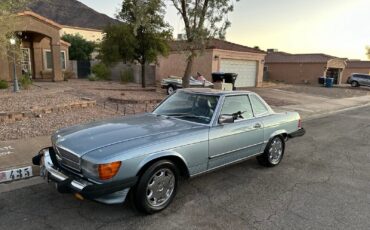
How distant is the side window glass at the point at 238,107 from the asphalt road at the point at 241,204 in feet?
3.54

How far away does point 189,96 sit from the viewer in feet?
15.8

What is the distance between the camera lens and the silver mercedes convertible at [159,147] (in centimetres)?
312

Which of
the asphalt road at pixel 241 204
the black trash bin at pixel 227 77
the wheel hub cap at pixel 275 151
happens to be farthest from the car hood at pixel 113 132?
the black trash bin at pixel 227 77

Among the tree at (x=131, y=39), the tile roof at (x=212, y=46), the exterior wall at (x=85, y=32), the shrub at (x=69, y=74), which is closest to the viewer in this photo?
the tile roof at (x=212, y=46)

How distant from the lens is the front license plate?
4268mm

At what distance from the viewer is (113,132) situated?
369 centimetres

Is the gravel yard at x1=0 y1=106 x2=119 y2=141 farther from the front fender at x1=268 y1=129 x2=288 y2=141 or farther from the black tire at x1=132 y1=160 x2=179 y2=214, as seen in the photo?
the front fender at x1=268 y1=129 x2=288 y2=141

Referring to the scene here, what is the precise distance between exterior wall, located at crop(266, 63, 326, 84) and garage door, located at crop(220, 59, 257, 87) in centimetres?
1481

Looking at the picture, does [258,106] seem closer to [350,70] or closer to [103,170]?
[103,170]

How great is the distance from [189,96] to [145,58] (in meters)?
13.3

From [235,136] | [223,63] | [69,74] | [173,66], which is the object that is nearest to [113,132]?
[235,136]

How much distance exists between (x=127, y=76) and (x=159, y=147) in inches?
845

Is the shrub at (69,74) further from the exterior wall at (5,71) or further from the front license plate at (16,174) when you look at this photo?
the front license plate at (16,174)

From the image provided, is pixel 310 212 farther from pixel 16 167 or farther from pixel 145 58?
pixel 145 58
